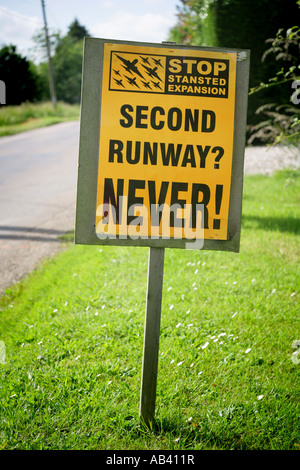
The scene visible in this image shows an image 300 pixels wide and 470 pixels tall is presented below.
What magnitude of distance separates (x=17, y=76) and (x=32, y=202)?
29127mm

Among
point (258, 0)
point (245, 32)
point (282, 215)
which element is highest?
point (258, 0)

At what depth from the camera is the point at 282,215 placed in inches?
273

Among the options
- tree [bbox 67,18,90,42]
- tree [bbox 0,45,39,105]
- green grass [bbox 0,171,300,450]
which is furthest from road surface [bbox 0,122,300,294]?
tree [bbox 67,18,90,42]

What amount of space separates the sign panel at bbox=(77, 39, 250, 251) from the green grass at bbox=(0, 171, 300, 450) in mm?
1035

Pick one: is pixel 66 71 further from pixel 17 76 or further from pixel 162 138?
pixel 162 138

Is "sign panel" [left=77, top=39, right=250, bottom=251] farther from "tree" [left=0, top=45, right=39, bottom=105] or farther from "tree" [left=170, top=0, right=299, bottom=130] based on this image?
"tree" [left=0, top=45, right=39, bottom=105]

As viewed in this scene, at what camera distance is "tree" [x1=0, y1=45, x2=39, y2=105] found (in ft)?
103

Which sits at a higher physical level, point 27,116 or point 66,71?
point 66,71

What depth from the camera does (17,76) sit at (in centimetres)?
3369

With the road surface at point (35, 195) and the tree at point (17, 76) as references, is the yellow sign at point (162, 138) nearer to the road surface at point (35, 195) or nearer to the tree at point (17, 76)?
the road surface at point (35, 195)

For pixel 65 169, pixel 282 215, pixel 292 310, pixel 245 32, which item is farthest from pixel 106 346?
pixel 245 32

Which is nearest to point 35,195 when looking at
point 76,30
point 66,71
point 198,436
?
point 198,436
